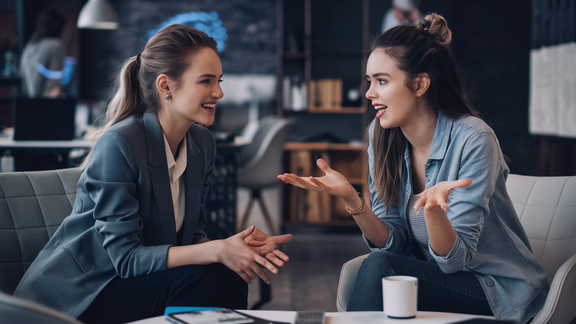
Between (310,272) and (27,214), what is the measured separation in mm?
2086

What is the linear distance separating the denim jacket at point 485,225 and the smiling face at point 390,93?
0.10 meters

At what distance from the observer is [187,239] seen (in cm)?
153

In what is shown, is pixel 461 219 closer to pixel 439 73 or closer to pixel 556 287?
pixel 556 287

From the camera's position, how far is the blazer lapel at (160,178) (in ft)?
4.63

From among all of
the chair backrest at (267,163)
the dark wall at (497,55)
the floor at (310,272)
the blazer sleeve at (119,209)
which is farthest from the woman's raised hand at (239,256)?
the dark wall at (497,55)

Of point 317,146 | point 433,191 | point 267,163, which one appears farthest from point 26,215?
point 317,146

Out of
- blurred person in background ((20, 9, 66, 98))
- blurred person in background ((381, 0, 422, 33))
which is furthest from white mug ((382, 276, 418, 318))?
blurred person in background ((20, 9, 66, 98))

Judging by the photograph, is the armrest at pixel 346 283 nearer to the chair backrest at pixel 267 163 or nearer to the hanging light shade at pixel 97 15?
the chair backrest at pixel 267 163

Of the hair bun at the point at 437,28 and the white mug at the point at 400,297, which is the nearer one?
the white mug at the point at 400,297

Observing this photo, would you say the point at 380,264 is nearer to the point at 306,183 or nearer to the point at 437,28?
the point at 306,183

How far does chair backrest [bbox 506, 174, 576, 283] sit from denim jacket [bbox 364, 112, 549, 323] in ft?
0.51

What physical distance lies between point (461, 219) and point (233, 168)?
7.17ft

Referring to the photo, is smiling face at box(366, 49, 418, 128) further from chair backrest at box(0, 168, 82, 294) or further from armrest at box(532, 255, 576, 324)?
chair backrest at box(0, 168, 82, 294)

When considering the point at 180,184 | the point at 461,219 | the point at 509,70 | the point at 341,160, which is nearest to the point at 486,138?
the point at 461,219
